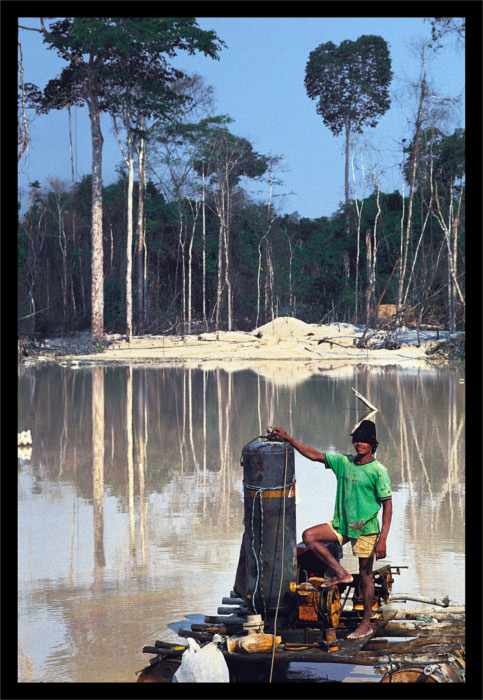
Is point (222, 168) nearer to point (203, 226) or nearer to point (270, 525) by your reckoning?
point (203, 226)

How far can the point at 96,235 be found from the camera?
37.8m

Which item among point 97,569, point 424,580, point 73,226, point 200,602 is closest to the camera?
point 200,602

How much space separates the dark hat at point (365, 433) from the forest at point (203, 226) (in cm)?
3054

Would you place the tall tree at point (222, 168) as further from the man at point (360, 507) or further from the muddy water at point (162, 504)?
the man at point (360, 507)

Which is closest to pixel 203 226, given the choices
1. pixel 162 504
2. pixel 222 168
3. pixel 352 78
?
pixel 222 168

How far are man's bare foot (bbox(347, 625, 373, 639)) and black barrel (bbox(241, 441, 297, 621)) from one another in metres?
0.40

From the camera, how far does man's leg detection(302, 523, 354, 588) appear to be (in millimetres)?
5051

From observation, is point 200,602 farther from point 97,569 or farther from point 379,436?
point 379,436

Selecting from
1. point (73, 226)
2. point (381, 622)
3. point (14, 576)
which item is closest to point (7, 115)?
point (14, 576)

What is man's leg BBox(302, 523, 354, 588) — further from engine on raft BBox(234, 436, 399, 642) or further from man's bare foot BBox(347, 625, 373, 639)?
man's bare foot BBox(347, 625, 373, 639)

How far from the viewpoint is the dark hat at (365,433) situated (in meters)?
4.97

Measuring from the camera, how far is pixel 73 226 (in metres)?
46.7

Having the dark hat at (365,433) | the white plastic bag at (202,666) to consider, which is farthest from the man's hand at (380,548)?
the white plastic bag at (202,666)

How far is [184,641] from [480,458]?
208cm
